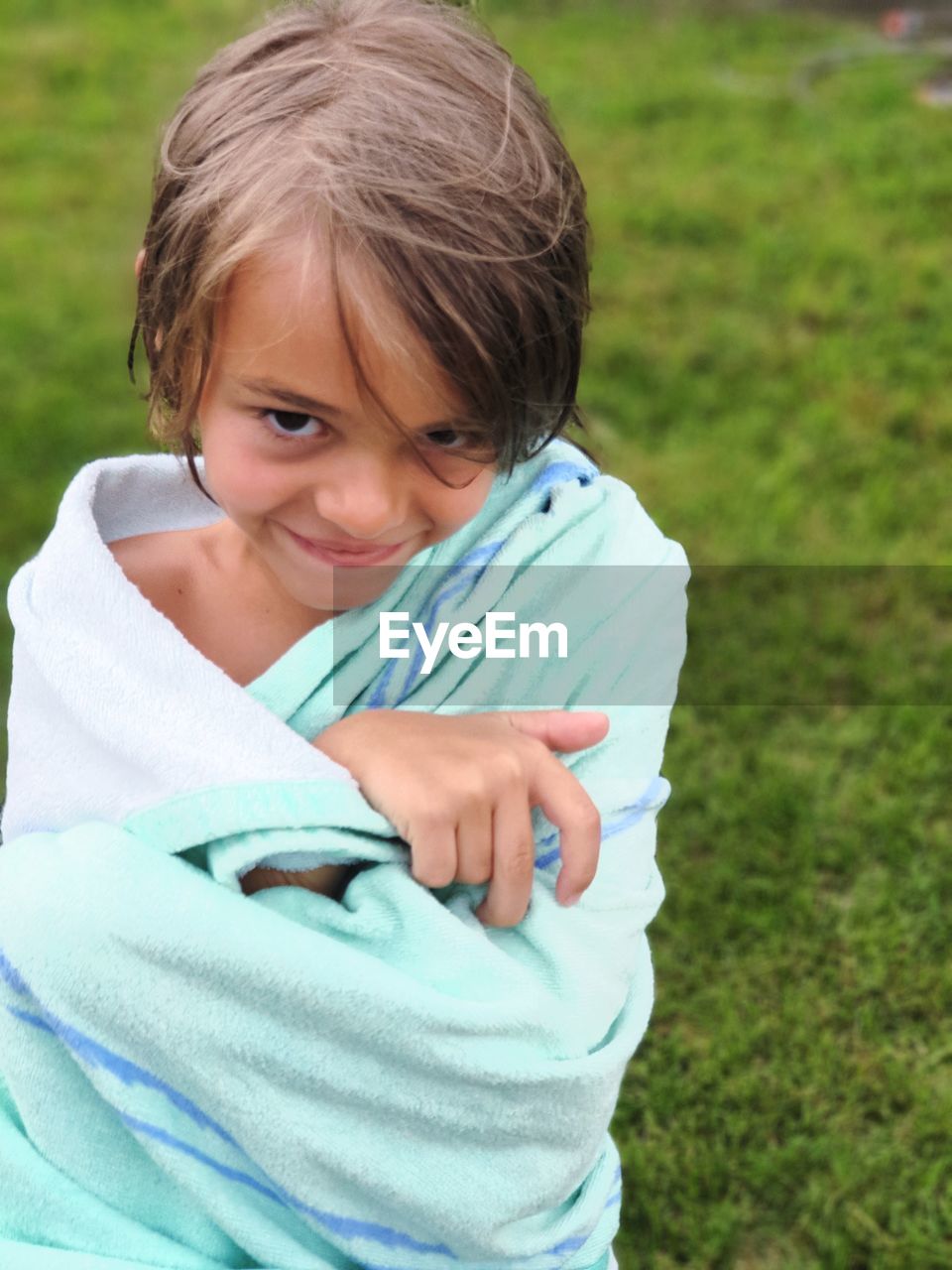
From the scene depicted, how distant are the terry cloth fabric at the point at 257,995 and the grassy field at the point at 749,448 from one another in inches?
35.2

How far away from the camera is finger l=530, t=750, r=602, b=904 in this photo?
4.24 ft

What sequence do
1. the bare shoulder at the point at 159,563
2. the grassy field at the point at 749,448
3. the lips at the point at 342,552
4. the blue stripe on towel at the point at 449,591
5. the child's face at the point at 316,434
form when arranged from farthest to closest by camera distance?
the grassy field at the point at 749,448
the bare shoulder at the point at 159,563
the blue stripe on towel at the point at 449,591
the lips at the point at 342,552
the child's face at the point at 316,434

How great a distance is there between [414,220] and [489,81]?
21cm

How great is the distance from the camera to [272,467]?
129cm

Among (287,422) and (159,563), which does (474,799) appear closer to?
(287,422)

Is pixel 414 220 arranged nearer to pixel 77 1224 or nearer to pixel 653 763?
pixel 653 763

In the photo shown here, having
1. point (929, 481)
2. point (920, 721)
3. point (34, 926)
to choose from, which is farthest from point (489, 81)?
point (929, 481)

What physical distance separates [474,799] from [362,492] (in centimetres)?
29

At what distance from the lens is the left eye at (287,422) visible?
1258 mm

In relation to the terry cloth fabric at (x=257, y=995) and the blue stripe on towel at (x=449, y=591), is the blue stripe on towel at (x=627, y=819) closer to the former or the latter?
the terry cloth fabric at (x=257, y=995)

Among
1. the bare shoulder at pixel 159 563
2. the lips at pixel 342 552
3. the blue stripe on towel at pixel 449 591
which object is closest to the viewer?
the lips at pixel 342 552

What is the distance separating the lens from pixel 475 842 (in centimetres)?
128

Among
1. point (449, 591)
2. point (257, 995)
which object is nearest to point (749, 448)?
point (449, 591)

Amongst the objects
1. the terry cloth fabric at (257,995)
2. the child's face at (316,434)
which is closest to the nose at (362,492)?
the child's face at (316,434)
